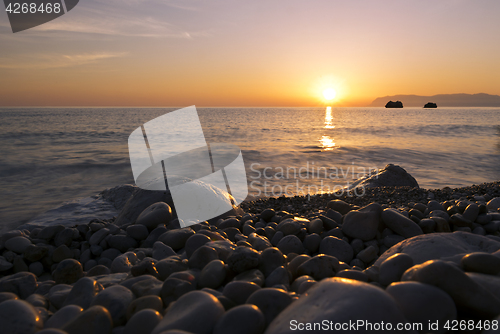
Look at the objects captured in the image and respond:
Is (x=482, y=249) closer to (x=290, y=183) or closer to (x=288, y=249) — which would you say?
(x=288, y=249)

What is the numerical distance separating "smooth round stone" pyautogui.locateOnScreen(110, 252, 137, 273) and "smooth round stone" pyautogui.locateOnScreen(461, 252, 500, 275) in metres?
2.29

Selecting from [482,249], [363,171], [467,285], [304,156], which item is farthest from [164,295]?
[304,156]

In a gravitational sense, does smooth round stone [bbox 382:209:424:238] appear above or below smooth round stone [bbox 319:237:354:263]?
above

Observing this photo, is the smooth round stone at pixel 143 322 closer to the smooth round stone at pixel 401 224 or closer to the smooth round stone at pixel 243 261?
the smooth round stone at pixel 243 261

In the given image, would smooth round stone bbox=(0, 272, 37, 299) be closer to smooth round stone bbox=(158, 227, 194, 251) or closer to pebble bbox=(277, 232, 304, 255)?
smooth round stone bbox=(158, 227, 194, 251)

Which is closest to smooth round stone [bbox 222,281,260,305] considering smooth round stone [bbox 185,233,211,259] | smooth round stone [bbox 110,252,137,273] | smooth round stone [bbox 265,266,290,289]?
smooth round stone [bbox 265,266,290,289]

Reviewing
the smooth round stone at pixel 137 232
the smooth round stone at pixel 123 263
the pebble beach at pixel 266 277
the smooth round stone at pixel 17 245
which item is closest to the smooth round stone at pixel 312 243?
the pebble beach at pixel 266 277

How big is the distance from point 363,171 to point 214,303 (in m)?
9.12

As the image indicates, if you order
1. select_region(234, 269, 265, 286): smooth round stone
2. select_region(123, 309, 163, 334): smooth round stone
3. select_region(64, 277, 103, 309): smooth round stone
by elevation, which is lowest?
select_region(64, 277, 103, 309): smooth round stone

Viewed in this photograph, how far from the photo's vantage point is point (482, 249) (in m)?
1.99

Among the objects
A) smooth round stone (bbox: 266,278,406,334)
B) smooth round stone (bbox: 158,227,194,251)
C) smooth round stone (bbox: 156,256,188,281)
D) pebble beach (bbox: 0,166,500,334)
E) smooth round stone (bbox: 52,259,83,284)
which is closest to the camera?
smooth round stone (bbox: 266,278,406,334)

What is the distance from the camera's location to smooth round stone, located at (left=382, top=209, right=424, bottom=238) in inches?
102

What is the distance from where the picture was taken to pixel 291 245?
101 inches

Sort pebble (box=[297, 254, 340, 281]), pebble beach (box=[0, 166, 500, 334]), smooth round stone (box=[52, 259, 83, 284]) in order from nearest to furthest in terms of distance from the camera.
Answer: pebble beach (box=[0, 166, 500, 334]), pebble (box=[297, 254, 340, 281]), smooth round stone (box=[52, 259, 83, 284])
